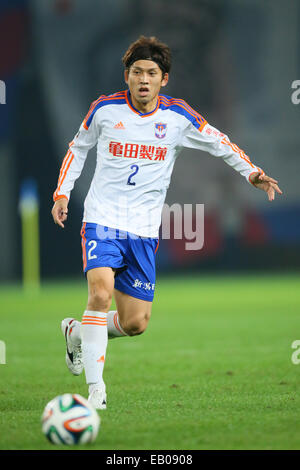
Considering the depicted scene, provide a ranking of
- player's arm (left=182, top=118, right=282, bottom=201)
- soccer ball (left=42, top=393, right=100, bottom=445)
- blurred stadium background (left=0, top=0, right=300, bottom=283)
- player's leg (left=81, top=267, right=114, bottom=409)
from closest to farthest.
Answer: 1. soccer ball (left=42, top=393, right=100, bottom=445)
2. player's leg (left=81, top=267, right=114, bottom=409)
3. player's arm (left=182, top=118, right=282, bottom=201)
4. blurred stadium background (left=0, top=0, right=300, bottom=283)

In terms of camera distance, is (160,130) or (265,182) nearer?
(265,182)


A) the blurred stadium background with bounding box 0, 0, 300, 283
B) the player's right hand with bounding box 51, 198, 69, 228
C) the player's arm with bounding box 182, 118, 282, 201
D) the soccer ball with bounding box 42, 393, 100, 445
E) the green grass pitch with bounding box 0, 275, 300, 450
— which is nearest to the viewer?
the soccer ball with bounding box 42, 393, 100, 445

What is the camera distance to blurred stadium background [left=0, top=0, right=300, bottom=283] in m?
21.9

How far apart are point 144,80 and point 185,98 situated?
53.7 ft

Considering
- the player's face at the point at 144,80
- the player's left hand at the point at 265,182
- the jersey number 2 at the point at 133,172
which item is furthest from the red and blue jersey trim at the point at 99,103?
the player's left hand at the point at 265,182

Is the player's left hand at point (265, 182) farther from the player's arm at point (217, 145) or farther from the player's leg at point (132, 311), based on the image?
the player's leg at point (132, 311)

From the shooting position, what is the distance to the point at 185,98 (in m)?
21.9

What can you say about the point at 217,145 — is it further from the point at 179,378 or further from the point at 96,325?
the point at 179,378

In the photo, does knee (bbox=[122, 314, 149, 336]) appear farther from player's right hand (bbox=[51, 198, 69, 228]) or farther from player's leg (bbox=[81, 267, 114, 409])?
player's right hand (bbox=[51, 198, 69, 228])

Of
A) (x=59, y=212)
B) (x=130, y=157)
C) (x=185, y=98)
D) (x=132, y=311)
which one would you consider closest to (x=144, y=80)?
(x=130, y=157)

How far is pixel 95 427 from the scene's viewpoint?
14.0 ft

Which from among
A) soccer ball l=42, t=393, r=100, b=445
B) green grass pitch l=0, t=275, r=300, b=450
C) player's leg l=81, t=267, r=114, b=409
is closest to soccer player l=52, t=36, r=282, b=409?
player's leg l=81, t=267, r=114, b=409

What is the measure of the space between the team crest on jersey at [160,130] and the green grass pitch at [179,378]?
196 cm

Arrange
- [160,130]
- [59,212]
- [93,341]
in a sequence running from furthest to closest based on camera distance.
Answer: [160,130], [59,212], [93,341]
